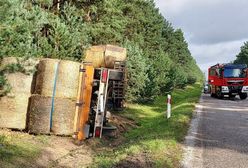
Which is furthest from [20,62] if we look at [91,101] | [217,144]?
[217,144]

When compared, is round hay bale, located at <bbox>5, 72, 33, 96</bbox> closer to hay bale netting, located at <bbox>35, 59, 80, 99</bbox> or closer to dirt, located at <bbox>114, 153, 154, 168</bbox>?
hay bale netting, located at <bbox>35, 59, 80, 99</bbox>

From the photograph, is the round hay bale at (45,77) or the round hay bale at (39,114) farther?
the round hay bale at (45,77)

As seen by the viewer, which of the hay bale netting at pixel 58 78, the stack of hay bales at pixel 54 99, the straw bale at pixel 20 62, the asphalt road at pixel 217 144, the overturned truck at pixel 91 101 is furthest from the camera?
the overturned truck at pixel 91 101

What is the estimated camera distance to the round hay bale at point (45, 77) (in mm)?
11258

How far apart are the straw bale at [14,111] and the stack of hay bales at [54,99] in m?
0.20

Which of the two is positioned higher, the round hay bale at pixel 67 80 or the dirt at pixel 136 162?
the round hay bale at pixel 67 80

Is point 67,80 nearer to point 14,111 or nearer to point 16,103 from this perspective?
point 16,103

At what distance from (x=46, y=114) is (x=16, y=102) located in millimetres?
853

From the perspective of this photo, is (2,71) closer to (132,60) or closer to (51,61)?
(51,61)

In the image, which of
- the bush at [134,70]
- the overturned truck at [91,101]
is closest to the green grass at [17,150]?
the overturned truck at [91,101]

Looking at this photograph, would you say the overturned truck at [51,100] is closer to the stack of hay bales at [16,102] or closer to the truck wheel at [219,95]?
the stack of hay bales at [16,102]

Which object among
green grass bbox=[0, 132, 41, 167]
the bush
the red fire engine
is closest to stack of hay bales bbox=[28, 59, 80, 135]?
green grass bbox=[0, 132, 41, 167]

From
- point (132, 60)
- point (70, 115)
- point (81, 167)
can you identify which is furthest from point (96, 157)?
point (132, 60)

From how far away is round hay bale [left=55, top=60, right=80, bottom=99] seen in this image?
37.1ft
